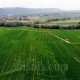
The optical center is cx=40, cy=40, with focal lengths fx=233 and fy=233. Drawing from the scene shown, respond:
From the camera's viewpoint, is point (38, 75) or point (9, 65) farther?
point (9, 65)

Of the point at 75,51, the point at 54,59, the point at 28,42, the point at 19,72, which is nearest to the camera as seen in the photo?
the point at 19,72

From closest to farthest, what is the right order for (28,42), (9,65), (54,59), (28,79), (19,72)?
(28,79) → (19,72) → (9,65) → (54,59) → (28,42)

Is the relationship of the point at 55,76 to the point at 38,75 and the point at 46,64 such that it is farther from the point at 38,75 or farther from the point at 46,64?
the point at 46,64

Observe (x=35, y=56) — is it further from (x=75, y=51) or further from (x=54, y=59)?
(x=75, y=51)

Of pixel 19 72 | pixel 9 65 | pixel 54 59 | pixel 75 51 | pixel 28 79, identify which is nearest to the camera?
pixel 28 79

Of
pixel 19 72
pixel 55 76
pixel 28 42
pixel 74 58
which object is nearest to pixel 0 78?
pixel 19 72

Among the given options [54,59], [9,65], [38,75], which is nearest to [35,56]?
[54,59]
